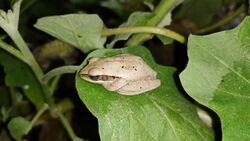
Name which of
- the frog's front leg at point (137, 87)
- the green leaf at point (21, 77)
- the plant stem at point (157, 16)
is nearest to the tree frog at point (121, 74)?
the frog's front leg at point (137, 87)

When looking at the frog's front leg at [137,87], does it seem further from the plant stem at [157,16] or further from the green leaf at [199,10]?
the green leaf at [199,10]

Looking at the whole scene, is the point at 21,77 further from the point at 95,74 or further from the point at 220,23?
the point at 220,23

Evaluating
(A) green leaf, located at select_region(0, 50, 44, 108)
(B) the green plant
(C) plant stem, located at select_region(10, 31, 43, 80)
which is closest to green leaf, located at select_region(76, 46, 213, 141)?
(B) the green plant

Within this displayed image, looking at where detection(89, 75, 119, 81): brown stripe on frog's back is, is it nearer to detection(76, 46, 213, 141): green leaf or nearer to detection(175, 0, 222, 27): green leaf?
detection(76, 46, 213, 141): green leaf

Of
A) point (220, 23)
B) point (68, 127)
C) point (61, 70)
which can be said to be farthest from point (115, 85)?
point (220, 23)

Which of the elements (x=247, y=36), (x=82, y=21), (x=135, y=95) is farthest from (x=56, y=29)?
(x=247, y=36)

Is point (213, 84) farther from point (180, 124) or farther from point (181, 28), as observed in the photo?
point (181, 28)
